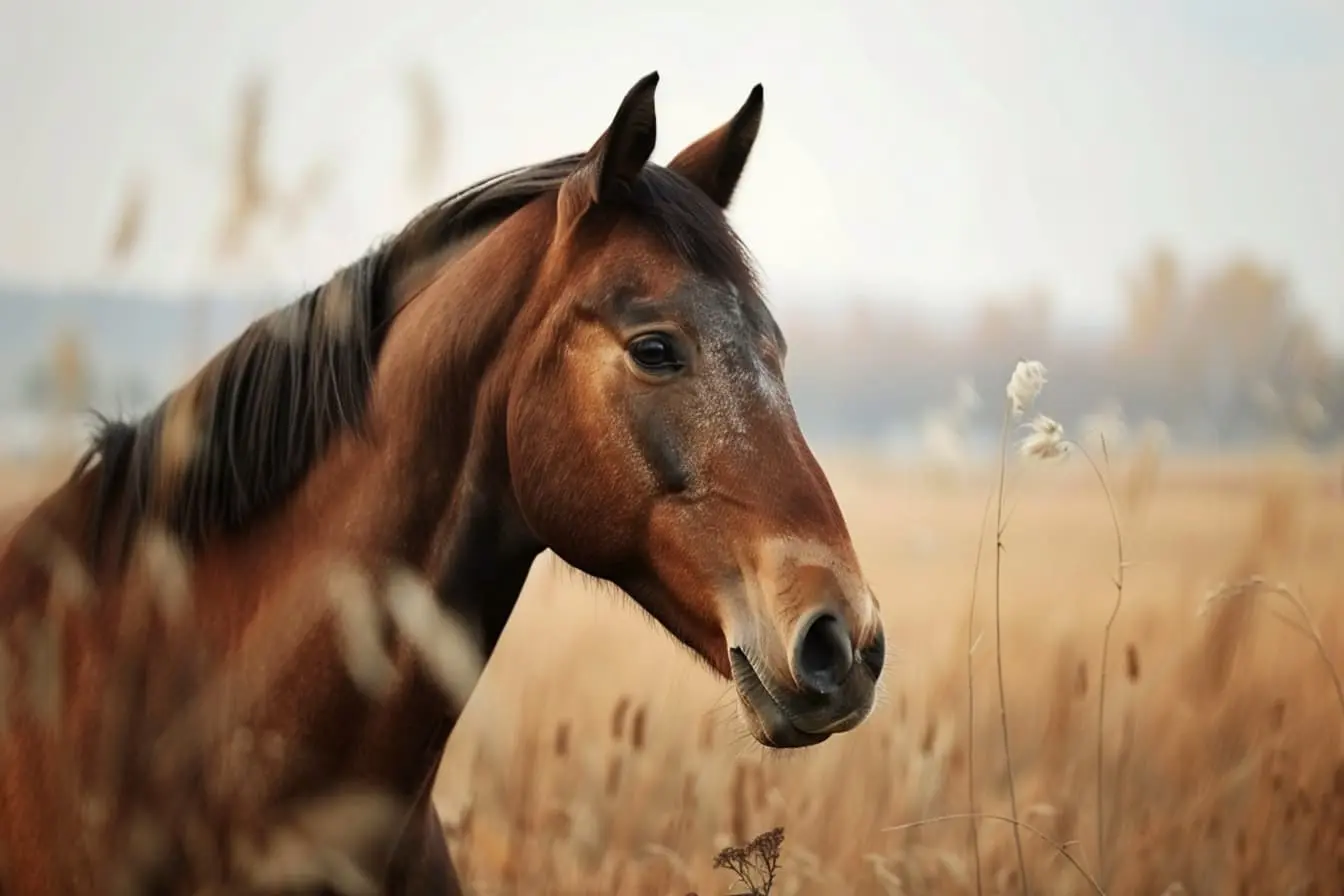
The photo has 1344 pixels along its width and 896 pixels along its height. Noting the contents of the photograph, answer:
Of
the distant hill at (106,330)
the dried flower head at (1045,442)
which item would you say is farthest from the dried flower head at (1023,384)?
the distant hill at (106,330)

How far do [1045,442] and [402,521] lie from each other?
114cm

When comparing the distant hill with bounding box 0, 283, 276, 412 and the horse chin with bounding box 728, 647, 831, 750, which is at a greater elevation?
the distant hill with bounding box 0, 283, 276, 412

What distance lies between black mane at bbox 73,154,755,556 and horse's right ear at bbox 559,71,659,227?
0.04 metres

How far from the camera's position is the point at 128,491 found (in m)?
1.74

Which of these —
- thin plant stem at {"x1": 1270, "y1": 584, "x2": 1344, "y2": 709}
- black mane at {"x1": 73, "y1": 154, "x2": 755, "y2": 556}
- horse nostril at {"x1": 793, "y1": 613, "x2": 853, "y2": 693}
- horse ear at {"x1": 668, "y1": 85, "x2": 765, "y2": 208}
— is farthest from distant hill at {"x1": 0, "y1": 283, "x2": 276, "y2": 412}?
thin plant stem at {"x1": 1270, "y1": 584, "x2": 1344, "y2": 709}

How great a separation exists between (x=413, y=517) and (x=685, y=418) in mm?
387

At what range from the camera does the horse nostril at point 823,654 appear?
4.51 ft

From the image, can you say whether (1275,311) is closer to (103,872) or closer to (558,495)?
(558,495)

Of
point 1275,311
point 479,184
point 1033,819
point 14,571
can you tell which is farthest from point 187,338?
point 1275,311

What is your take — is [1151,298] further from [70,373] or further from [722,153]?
[70,373]

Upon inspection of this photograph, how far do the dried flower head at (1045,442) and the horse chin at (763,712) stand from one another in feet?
3.00

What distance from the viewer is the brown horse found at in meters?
1.51

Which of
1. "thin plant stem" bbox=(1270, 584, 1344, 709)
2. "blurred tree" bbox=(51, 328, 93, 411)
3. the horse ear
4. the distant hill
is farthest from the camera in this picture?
the distant hill

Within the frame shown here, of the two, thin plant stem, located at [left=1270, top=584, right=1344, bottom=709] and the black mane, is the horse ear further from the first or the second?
thin plant stem, located at [left=1270, top=584, right=1344, bottom=709]
